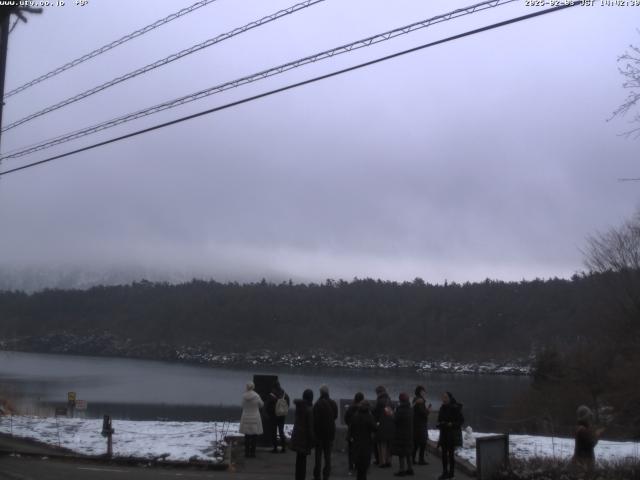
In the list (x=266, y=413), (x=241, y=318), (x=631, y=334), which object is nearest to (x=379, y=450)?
(x=266, y=413)

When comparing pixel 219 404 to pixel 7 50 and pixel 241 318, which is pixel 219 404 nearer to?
pixel 7 50

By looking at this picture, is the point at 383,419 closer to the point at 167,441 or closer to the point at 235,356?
the point at 167,441

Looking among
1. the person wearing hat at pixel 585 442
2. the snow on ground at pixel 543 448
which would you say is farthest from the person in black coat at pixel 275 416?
the person wearing hat at pixel 585 442

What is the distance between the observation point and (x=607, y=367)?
132 feet

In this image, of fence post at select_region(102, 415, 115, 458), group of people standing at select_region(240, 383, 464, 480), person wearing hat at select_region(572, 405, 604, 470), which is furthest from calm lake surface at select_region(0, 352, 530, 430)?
person wearing hat at select_region(572, 405, 604, 470)

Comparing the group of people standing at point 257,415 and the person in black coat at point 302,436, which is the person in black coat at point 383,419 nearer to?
the person in black coat at point 302,436

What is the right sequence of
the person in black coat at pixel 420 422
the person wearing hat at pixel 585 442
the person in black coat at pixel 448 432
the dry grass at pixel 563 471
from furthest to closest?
the person in black coat at pixel 420 422 < the person in black coat at pixel 448 432 < the person wearing hat at pixel 585 442 < the dry grass at pixel 563 471

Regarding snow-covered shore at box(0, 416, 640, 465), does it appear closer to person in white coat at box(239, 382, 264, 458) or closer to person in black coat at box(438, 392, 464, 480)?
person in white coat at box(239, 382, 264, 458)

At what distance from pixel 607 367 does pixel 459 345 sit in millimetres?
73770

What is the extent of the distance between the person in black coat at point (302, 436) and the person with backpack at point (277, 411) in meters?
4.10

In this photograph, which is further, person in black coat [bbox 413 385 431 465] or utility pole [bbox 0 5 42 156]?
person in black coat [bbox 413 385 431 465]

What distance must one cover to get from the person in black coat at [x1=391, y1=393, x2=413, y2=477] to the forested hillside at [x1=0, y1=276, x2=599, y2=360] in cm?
7583

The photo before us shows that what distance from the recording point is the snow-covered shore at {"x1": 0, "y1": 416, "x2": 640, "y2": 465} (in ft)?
53.7

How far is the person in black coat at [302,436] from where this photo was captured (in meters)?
12.4
